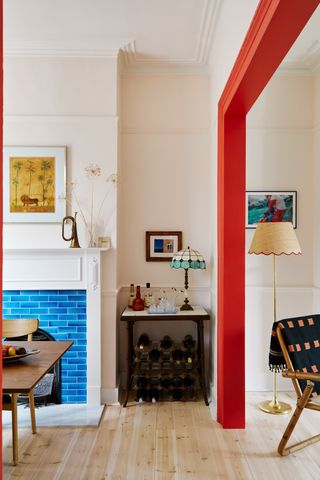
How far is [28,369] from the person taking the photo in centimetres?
225

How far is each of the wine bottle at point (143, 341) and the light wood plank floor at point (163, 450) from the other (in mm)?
530

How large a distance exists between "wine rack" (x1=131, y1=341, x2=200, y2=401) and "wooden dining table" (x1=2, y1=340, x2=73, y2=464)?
0.99 metres

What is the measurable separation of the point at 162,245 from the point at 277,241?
1166mm

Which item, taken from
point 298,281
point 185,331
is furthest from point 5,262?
point 298,281

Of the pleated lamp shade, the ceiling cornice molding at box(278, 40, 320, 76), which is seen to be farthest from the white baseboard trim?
the ceiling cornice molding at box(278, 40, 320, 76)

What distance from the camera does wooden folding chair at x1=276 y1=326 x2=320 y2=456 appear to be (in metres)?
2.49

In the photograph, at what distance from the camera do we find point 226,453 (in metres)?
2.63

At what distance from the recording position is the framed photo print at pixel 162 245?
3.85 metres

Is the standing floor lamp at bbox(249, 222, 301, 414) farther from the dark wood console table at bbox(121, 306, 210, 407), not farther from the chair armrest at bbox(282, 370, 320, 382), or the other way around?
the chair armrest at bbox(282, 370, 320, 382)

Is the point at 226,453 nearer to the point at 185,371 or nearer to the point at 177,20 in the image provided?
the point at 185,371

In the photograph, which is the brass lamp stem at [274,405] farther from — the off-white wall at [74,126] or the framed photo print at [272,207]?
the off-white wall at [74,126]

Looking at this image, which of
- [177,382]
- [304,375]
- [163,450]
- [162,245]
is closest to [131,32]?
[162,245]

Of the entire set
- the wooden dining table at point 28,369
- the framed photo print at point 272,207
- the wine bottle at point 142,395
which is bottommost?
the wine bottle at point 142,395

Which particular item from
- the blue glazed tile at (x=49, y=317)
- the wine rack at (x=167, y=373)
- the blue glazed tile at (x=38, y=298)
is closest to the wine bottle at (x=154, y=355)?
the wine rack at (x=167, y=373)
